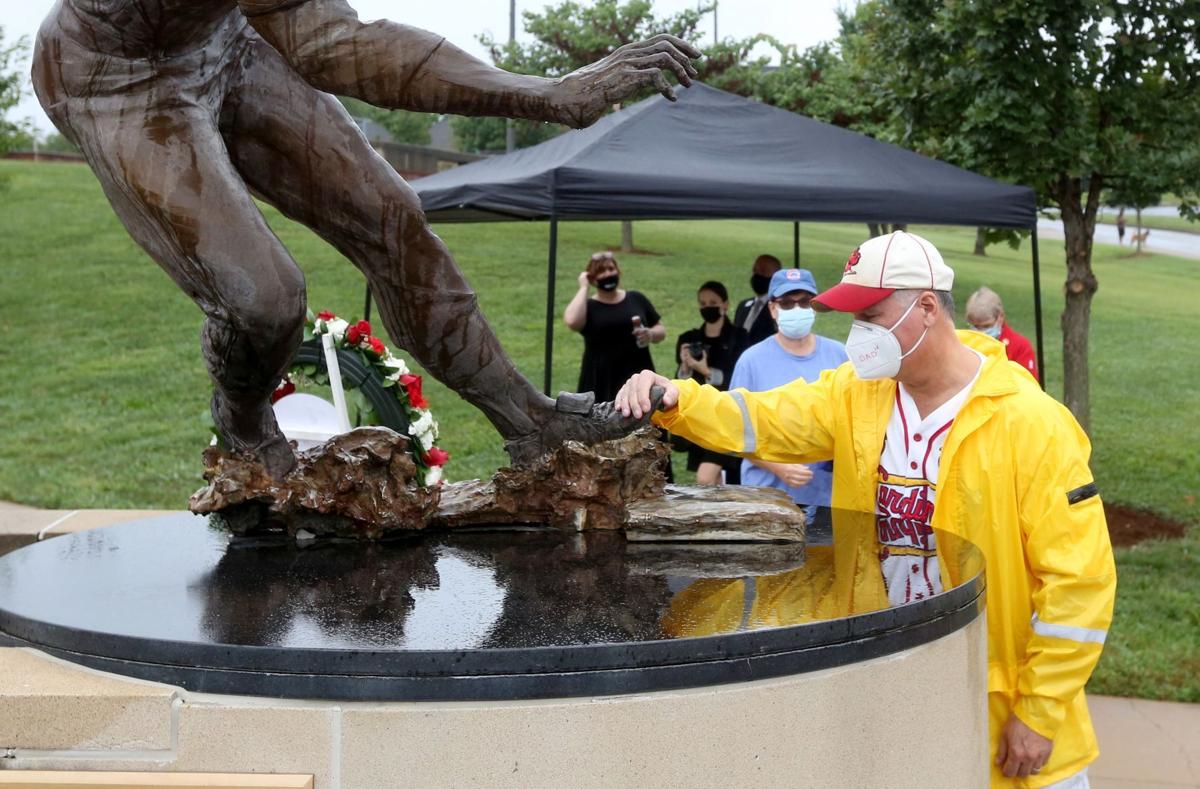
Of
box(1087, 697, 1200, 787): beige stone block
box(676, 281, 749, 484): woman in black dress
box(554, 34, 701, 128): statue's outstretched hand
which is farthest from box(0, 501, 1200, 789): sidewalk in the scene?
box(554, 34, 701, 128): statue's outstretched hand

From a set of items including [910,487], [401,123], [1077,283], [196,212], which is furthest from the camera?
[401,123]

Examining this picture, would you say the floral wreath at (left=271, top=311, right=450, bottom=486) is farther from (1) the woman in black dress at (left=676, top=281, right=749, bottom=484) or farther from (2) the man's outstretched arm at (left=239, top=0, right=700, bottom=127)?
(1) the woman in black dress at (left=676, top=281, right=749, bottom=484)

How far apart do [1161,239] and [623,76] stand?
4421 cm

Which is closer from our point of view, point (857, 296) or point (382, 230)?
point (857, 296)

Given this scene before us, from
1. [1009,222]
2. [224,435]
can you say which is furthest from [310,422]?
[1009,222]

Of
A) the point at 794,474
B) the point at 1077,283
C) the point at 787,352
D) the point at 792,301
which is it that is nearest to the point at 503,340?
the point at 1077,283

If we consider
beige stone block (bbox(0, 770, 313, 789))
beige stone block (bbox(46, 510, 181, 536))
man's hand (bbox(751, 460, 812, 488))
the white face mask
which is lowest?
beige stone block (bbox(46, 510, 181, 536))

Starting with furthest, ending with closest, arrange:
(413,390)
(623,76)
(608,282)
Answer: (608,282), (413,390), (623,76)

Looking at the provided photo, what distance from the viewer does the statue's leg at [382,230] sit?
147 inches

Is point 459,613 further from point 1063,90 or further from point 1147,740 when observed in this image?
point 1063,90

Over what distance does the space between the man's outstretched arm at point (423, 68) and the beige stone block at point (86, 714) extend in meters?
1.43

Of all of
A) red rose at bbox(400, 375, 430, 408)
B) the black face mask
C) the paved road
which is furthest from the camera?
the paved road

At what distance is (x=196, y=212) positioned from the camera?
336cm

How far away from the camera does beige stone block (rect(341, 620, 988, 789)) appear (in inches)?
100
